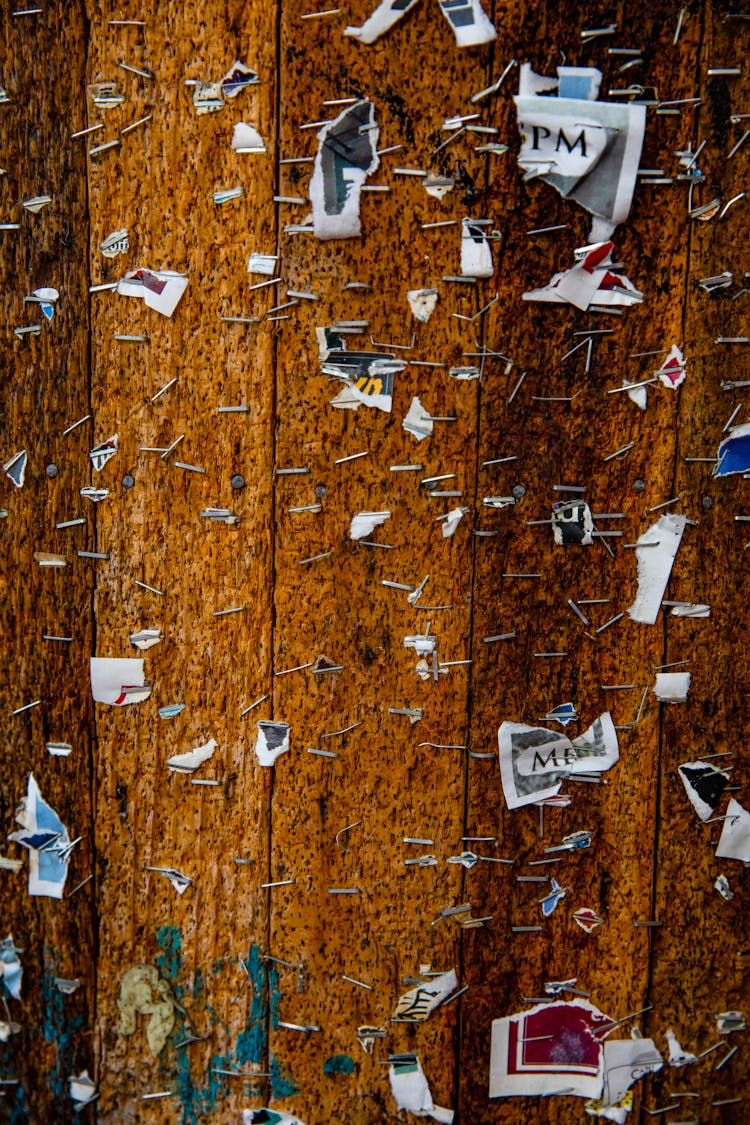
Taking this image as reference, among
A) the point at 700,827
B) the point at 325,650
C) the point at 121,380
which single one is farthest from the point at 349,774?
the point at 121,380

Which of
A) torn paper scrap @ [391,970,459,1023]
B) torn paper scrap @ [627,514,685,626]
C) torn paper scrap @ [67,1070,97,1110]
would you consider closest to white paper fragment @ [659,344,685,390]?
torn paper scrap @ [627,514,685,626]

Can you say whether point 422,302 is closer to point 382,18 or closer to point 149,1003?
point 382,18

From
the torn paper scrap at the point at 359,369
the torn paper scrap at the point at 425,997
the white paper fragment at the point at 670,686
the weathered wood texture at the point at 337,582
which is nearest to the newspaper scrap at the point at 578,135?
the weathered wood texture at the point at 337,582

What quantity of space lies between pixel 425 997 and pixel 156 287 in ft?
3.09

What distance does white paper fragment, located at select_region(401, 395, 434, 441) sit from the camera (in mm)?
963

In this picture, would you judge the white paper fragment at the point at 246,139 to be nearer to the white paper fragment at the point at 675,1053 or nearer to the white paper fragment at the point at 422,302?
the white paper fragment at the point at 422,302

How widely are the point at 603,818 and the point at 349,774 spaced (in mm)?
329

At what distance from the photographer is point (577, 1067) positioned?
1.01 m

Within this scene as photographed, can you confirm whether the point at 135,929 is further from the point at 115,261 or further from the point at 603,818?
the point at 115,261

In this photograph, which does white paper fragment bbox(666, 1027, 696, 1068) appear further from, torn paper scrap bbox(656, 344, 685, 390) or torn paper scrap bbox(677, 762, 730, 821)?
torn paper scrap bbox(656, 344, 685, 390)

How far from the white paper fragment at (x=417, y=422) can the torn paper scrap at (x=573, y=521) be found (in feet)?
0.60

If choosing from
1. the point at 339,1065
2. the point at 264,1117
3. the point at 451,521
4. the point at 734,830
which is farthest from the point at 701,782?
the point at 264,1117

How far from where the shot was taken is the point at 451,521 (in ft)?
3.20

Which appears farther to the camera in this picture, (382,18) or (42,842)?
(42,842)
